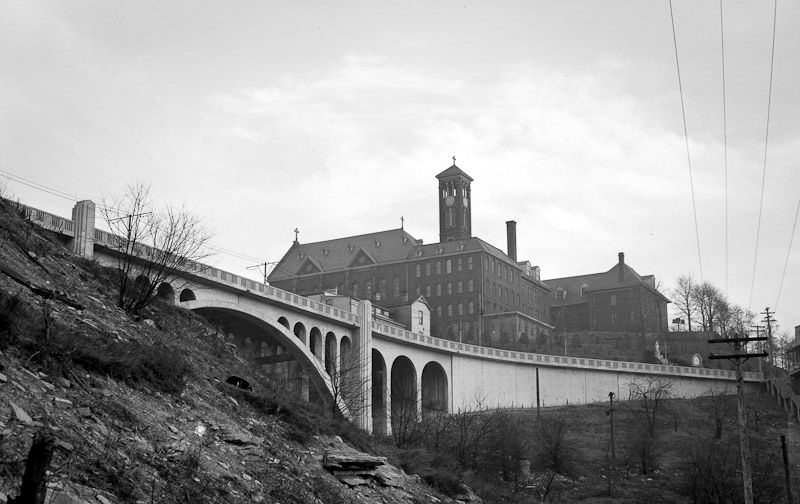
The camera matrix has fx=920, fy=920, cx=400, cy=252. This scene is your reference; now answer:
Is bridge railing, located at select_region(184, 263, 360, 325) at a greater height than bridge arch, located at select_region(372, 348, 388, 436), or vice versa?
bridge railing, located at select_region(184, 263, 360, 325)

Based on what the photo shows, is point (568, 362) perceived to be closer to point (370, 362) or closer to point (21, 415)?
point (370, 362)

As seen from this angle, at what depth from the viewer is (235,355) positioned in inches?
1603

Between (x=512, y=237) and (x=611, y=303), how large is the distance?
55.9ft

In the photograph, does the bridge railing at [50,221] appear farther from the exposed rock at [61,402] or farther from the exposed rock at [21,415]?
the exposed rock at [21,415]

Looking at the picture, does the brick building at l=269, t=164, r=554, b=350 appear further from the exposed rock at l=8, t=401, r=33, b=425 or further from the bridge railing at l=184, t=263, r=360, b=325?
the exposed rock at l=8, t=401, r=33, b=425

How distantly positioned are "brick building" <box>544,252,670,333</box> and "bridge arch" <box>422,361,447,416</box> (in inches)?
1677

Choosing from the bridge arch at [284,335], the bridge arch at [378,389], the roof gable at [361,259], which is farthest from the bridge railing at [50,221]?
the roof gable at [361,259]

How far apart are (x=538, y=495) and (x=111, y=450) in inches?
1685

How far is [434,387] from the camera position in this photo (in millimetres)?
82125

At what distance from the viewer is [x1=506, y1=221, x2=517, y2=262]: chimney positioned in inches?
5143

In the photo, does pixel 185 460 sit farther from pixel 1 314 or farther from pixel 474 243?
pixel 474 243

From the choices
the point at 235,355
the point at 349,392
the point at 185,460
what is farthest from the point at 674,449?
the point at 185,460

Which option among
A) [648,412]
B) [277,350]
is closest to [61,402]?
[277,350]

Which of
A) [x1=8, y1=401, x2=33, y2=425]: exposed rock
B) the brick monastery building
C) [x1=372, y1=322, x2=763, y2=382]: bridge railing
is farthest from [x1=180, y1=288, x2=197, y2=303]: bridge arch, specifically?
the brick monastery building
